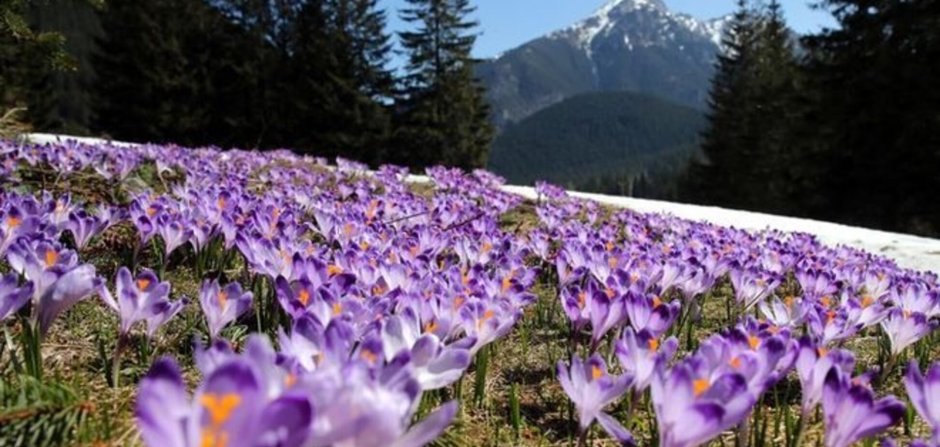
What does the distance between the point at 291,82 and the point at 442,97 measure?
7.59m

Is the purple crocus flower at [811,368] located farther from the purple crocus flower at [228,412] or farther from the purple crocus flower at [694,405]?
the purple crocus flower at [228,412]

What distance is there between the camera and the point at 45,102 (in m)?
38.8

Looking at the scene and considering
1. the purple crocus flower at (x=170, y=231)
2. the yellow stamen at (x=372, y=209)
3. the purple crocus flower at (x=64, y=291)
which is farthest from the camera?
the yellow stamen at (x=372, y=209)

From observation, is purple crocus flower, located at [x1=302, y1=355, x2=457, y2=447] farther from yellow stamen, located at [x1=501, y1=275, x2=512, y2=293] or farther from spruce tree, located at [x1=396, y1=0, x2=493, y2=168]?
spruce tree, located at [x1=396, y1=0, x2=493, y2=168]

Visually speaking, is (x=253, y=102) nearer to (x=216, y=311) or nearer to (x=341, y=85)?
(x=341, y=85)

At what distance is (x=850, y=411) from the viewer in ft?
3.85

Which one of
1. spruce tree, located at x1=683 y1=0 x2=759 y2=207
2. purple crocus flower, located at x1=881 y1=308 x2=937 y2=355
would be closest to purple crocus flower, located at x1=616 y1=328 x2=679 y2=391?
purple crocus flower, located at x1=881 y1=308 x2=937 y2=355

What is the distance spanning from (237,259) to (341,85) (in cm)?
3193

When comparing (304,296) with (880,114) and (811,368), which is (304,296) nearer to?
(811,368)

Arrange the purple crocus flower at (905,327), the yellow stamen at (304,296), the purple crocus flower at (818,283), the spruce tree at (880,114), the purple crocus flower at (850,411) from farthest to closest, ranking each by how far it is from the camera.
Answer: the spruce tree at (880,114) < the purple crocus flower at (818,283) < the purple crocus flower at (905,327) < the yellow stamen at (304,296) < the purple crocus flower at (850,411)

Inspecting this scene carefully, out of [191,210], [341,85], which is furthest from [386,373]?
[341,85]

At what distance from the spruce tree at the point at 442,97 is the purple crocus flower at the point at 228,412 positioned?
33.5 metres

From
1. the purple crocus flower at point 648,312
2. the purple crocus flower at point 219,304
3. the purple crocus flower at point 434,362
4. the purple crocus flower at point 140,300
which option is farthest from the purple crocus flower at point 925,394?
the purple crocus flower at point 140,300

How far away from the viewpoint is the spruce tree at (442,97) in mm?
34688
